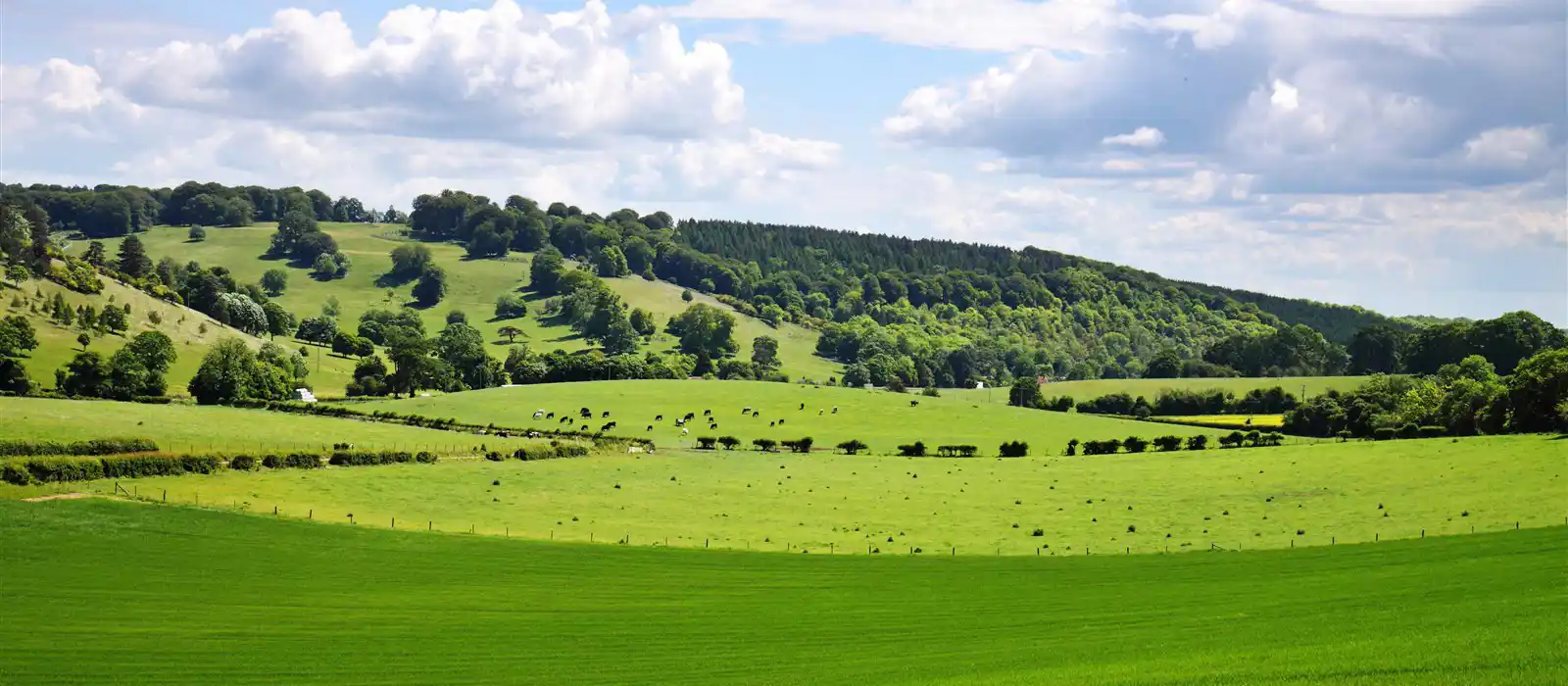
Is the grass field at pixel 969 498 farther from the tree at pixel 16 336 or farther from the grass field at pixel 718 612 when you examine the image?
the tree at pixel 16 336

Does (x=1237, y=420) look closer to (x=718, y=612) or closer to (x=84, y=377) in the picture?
(x=718, y=612)

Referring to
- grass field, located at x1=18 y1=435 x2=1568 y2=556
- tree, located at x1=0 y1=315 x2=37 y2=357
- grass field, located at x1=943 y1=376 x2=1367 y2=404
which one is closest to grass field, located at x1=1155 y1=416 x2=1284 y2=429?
grass field, located at x1=943 y1=376 x2=1367 y2=404

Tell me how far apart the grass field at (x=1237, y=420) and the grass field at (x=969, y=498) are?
37.3 metres

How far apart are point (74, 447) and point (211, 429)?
2133 cm

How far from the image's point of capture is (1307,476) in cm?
8350

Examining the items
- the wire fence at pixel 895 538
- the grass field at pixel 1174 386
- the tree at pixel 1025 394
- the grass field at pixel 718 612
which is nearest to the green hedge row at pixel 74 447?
the wire fence at pixel 895 538

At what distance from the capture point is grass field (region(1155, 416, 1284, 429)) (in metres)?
137

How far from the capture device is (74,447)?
266ft

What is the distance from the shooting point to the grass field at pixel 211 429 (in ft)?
298

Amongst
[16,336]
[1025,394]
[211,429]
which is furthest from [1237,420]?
[16,336]

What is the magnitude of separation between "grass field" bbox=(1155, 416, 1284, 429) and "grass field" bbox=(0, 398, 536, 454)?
74743 millimetres

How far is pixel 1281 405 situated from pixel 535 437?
292ft

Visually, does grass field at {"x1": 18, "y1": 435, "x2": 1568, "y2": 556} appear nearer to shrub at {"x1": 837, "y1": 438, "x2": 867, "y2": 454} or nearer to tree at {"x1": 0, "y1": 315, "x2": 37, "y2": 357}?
shrub at {"x1": 837, "y1": 438, "x2": 867, "y2": 454}

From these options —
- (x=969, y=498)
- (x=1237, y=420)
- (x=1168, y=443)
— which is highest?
(x=1237, y=420)
